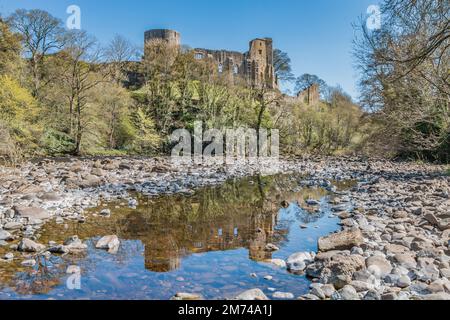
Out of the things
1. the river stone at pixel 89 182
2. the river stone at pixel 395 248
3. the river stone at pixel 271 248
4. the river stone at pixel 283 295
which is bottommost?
the river stone at pixel 283 295

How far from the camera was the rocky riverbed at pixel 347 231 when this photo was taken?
163 inches

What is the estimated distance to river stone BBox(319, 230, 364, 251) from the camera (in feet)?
18.2

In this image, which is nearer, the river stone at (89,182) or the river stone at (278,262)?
the river stone at (278,262)

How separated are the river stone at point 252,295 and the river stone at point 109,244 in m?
2.45

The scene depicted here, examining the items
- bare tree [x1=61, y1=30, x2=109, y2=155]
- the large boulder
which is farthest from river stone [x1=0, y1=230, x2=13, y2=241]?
bare tree [x1=61, y1=30, x2=109, y2=155]

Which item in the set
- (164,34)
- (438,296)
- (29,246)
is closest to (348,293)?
(438,296)

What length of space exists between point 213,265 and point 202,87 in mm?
25222

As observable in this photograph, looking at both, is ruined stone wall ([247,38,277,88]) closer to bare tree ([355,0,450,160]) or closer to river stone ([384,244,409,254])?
bare tree ([355,0,450,160])

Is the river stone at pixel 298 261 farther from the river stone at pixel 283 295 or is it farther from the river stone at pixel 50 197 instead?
the river stone at pixel 50 197

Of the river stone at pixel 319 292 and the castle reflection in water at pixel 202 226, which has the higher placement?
the castle reflection in water at pixel 202 226

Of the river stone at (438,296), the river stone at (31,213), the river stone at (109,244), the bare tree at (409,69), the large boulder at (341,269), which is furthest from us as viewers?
the bare tree at (409,69)

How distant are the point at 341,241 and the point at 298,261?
1018 mm

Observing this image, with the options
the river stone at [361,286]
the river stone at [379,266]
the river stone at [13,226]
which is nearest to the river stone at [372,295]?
the river stone at [361,286]
